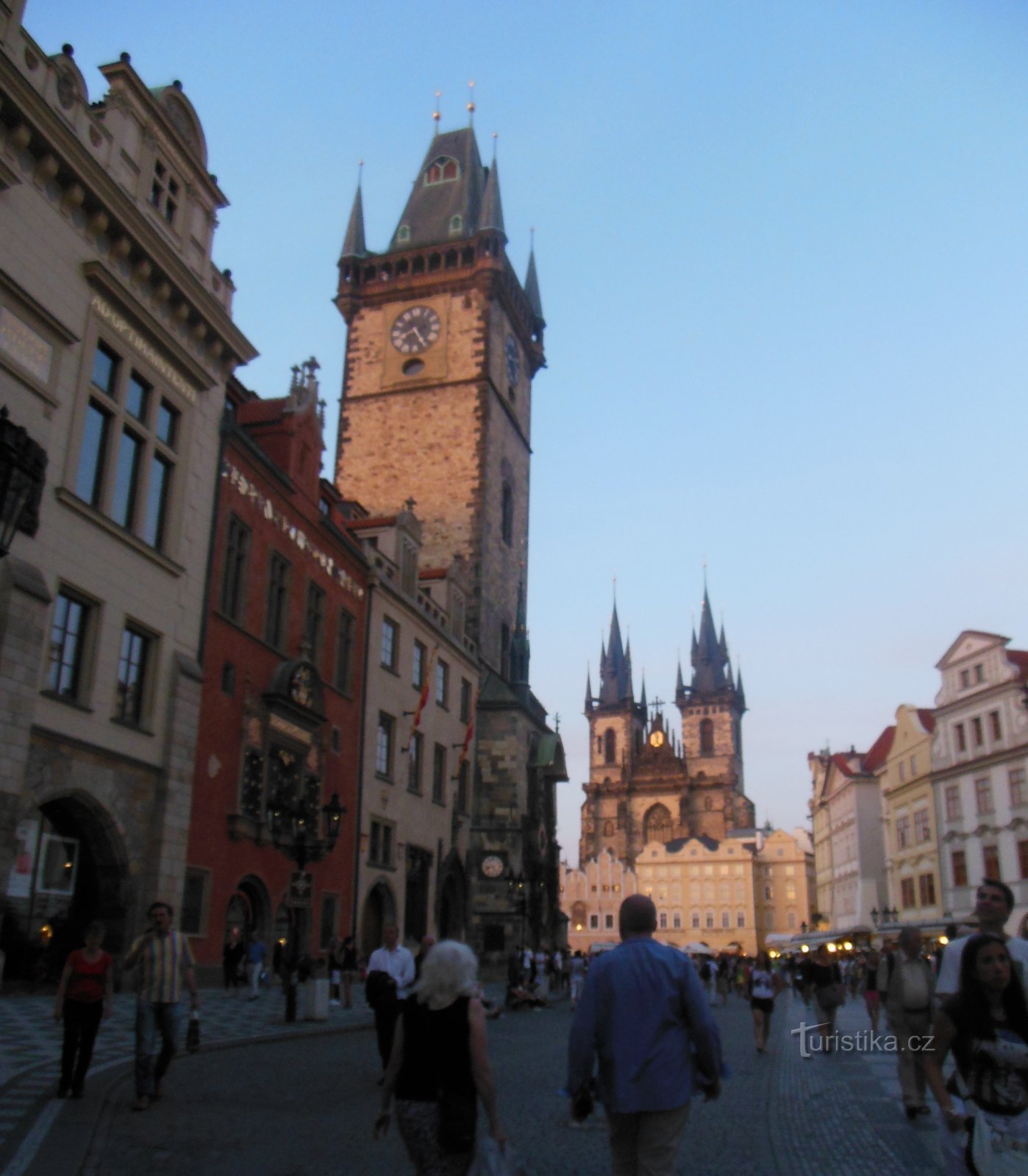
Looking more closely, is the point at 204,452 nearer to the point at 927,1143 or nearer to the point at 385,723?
the point at 385,723

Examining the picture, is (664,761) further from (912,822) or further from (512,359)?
(512,359)

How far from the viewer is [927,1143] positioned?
321 inches

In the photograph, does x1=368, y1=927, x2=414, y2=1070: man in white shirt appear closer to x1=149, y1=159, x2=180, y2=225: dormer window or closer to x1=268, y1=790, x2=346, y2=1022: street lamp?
x1=268, y1=790, x2=346, y2=1022: street lamp

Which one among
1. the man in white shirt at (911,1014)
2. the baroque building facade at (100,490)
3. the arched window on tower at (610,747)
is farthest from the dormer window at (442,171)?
the arched window on tower at (610,747)

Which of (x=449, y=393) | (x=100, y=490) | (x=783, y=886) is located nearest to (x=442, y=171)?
(x=449, y=393)

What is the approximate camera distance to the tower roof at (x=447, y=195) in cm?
5103

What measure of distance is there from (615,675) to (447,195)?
312ft

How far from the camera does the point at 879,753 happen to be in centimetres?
6562

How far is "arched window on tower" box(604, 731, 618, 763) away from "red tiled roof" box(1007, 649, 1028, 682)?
296ft

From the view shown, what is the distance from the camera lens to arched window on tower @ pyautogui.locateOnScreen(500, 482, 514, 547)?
46.9 meters

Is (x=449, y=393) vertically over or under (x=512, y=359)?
under

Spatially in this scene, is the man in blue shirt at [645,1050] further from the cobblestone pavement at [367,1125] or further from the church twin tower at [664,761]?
the church twin tower at [664,761]

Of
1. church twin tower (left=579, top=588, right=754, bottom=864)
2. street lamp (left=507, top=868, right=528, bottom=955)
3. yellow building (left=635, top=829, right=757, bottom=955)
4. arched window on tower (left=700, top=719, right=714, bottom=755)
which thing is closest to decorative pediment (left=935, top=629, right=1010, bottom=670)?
street lamp (left=507, top=868, right=528, bottom=955)

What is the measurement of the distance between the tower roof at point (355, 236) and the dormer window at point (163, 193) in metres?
30.6
